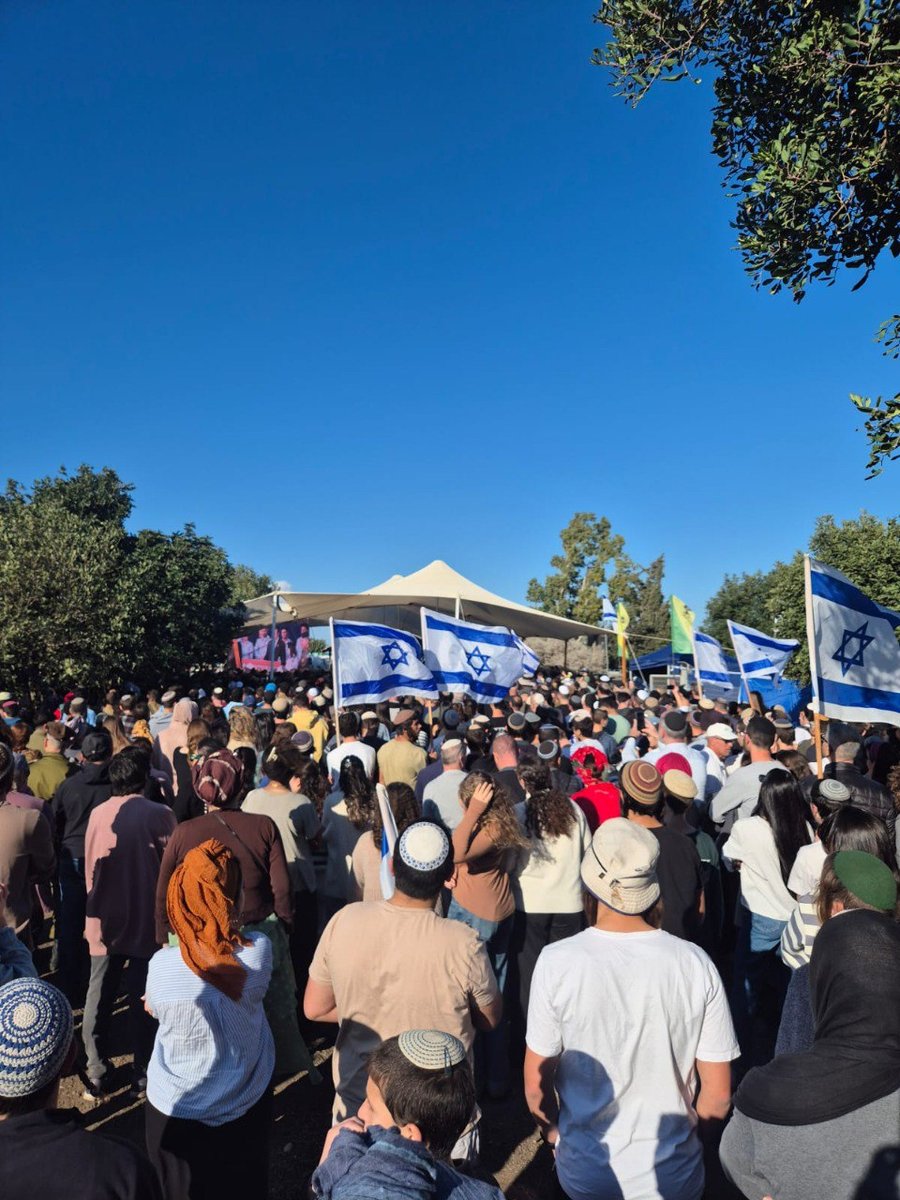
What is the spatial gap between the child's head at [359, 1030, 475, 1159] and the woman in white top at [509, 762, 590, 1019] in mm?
2786

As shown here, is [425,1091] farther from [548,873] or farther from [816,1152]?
[548,873]

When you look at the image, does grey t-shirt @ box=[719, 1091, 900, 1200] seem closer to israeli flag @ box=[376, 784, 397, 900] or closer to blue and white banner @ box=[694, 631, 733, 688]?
israeli flag @ box=[376, 784, 397, 900]

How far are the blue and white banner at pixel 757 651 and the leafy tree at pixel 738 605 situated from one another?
41098 millimetres

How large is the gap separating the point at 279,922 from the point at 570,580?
131ft

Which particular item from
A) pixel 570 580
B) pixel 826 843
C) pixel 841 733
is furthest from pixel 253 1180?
pixel 570 580

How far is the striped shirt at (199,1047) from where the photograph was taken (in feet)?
8.18

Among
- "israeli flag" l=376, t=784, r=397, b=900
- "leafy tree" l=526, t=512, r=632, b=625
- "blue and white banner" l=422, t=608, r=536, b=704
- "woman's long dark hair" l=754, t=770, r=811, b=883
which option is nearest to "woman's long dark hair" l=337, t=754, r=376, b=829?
"israeli flag" l=376, t=784, r=397, b=900

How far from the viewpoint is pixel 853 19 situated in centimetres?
533

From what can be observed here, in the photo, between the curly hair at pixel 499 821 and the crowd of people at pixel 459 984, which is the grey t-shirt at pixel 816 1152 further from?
the curly hair at pixel 499 821

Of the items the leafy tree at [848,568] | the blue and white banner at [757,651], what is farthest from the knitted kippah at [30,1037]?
the leafy tree at [848,568]

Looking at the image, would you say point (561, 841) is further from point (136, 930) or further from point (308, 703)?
point (308, 703)

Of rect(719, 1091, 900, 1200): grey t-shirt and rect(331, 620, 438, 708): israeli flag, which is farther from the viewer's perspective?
rect(331, 620, 438, 708): israeli flag

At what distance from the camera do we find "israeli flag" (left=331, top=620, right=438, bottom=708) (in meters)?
7.79

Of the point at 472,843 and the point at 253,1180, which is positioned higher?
the point at 472,843
